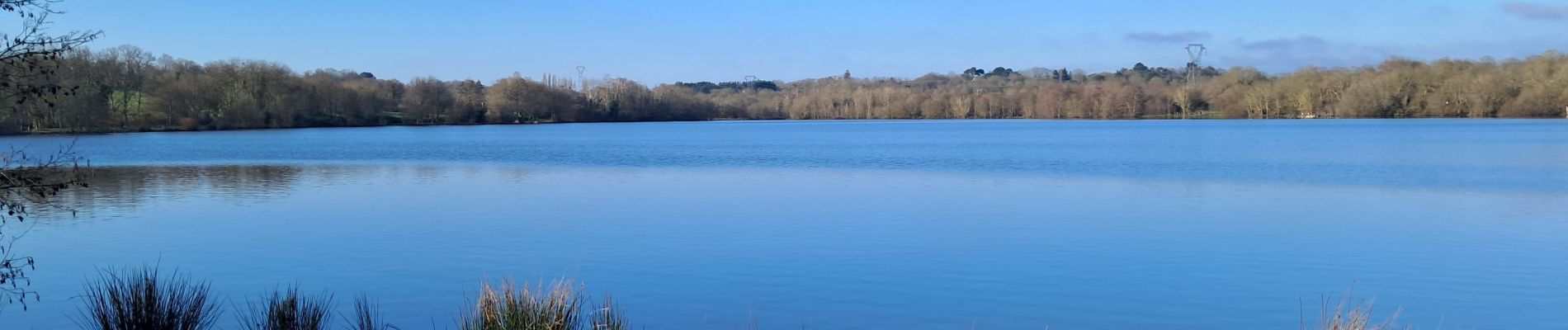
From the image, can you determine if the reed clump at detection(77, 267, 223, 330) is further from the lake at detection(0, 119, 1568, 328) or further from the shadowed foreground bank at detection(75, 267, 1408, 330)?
the lake at detection(0, 119, 1568, 328)

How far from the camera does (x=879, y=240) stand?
39.5 feet

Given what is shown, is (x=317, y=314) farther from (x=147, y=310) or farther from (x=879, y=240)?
(x=879, y=240)

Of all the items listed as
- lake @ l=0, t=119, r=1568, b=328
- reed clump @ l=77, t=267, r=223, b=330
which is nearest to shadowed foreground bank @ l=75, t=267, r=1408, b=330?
reed clump @ l=77, t=267, r=223, b=330

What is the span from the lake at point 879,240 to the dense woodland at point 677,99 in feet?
98.4

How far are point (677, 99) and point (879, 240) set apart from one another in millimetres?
109281

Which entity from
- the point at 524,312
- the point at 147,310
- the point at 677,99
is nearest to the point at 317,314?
the point at 147,310

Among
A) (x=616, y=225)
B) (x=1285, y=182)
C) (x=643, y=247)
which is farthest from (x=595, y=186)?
(x=1285, y=182)

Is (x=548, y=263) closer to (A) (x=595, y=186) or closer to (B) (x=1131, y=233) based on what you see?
(B) (x=1131, y=233)

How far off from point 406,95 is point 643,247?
8535cm

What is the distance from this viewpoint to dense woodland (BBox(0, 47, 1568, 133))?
215 ft

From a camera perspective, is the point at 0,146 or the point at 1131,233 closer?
the point at 1131,233

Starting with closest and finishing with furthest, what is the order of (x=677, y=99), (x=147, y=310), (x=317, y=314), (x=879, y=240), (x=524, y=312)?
1. (x=524, y=312)
2. (x=147, y=310)
3. (x=317, y=314)
4. (x=879, y=240)
5. (x=677, y=99)

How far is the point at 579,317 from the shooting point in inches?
284

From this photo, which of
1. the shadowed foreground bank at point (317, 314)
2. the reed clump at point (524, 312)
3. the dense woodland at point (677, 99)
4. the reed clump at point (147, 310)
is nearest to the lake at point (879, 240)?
the shadowed foreground bank at point (317, 314)
